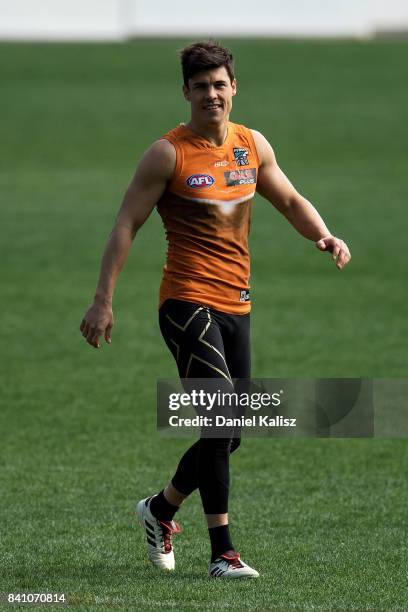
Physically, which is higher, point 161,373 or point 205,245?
point 205,245

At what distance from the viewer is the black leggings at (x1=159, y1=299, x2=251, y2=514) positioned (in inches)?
227

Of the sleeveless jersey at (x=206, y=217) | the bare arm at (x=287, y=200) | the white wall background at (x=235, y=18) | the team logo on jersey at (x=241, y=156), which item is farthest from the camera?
the white wall background at (x=235, y=18)

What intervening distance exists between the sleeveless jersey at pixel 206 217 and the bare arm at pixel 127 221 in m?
0.06

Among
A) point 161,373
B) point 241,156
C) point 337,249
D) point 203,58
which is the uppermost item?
point 203,58

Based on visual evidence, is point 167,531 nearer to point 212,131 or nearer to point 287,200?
point 287,200

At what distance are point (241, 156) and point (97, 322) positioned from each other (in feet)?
3.29

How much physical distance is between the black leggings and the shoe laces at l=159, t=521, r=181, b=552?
0.37m

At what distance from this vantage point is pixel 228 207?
5.90 m

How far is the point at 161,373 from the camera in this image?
1127cm

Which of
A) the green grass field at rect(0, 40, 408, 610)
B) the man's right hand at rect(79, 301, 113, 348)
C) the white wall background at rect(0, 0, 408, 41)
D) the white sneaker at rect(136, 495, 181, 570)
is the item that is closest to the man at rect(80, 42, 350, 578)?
the man's right hand at rect(79, 301, 113, 348)

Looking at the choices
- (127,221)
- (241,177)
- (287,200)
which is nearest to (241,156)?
(241,177)

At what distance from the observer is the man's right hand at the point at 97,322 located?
5.71 meters

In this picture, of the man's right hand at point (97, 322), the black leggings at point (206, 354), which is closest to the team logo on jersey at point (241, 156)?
the black leggings at point (206, 354)

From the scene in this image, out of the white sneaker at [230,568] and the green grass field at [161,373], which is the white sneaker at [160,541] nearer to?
the green grass field at [161,373]
